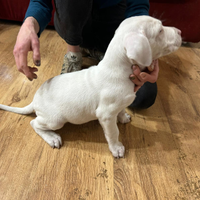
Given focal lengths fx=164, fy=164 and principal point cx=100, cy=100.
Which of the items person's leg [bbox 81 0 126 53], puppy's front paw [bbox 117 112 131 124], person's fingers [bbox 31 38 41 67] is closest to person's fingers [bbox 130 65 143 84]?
puppy's front paw [bbox 117 112 131 124]

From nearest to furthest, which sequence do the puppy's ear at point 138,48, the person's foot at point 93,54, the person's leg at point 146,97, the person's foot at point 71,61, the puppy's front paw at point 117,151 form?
the puppy's ear at point 138,48 → the puppy's front paw at point 117,151 → the person's leg at point 146,97 → the person's foot at point 71,61 → the person's foot at point 93,54

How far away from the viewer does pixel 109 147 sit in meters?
1.34

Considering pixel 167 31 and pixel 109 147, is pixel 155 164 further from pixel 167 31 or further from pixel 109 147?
pixel 167 31

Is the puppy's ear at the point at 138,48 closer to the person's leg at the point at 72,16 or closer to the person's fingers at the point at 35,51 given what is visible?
the person's fingers at the point at 35,51

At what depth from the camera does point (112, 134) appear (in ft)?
4.06

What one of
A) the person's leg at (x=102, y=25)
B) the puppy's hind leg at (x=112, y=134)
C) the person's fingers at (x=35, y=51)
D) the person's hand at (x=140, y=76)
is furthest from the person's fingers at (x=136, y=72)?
the person's leg at (x=102, y=25)

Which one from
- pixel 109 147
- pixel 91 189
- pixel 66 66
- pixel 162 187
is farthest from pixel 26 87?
pixel 162 187

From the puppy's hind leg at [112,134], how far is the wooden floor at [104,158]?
6 centimetres

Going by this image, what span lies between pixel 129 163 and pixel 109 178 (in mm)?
200

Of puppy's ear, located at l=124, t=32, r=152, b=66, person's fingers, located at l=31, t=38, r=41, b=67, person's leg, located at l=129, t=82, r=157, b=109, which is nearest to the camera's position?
puppy's ear, located at l=124, t=32, r=152, b=66

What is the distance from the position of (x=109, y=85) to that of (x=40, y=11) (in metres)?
0.90

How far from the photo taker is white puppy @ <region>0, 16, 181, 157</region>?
0.99 m

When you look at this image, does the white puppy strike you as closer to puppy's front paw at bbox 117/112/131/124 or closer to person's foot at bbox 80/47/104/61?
puppy's front paw at bbox 117/112/131/124

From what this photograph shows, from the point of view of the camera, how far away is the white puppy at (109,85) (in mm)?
995
